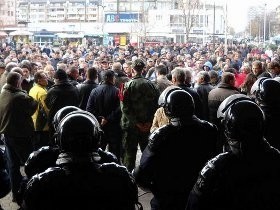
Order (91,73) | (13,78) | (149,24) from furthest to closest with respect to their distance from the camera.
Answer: (149,24) < (91,73) < (13,78)

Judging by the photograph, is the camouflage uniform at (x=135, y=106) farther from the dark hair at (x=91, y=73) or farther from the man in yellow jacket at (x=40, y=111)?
the man in yellow jacket at (x=40, y=111)

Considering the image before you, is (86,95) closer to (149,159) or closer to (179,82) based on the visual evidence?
(179,82)

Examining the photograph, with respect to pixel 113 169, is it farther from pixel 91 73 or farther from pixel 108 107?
pixel 91 73

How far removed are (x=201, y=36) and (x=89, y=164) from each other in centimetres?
6861

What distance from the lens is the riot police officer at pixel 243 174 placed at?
2.82m

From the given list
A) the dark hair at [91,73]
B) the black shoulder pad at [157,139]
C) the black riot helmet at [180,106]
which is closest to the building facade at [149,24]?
the dark hair at [91,73]

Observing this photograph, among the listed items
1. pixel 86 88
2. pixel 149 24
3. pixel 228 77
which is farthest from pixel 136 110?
pixel 149 24

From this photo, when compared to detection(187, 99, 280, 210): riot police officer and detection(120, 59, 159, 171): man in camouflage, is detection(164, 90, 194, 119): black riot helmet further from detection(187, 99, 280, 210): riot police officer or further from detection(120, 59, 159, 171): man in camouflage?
detection(120, 59, 159, 171): man in camouflage

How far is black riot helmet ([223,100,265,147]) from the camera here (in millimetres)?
2924

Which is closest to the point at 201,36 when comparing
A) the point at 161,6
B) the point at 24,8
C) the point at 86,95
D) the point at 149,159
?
the point at 161,6

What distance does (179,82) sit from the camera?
7234mm

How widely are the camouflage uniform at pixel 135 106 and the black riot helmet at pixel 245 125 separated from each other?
4.52m

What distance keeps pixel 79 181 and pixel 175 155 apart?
4.61 ft

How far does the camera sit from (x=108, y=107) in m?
7.94
